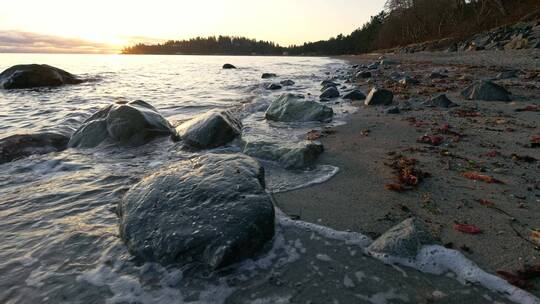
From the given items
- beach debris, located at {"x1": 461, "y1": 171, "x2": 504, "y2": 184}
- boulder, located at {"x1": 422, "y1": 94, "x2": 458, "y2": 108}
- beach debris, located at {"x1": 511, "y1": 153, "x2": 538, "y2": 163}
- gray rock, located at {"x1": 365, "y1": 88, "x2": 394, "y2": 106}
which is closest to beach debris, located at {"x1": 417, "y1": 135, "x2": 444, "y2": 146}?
beach debris, located at {"x1": 511, "y1": 153, "x2": 538, "y2": 163}

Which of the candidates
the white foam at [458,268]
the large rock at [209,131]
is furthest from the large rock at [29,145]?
the white foam at [458,268]

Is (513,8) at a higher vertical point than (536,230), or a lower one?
higher

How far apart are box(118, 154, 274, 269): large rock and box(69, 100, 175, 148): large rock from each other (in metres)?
2.67

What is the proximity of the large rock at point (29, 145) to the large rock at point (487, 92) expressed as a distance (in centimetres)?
837

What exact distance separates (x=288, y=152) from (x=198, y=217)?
2.03 m

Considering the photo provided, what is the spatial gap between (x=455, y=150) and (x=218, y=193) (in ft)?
10.9

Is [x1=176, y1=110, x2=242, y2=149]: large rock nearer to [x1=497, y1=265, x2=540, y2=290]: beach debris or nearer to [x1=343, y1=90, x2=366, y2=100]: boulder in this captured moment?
[x1=497, y1=265, x2=540, y2=290]: beach debris

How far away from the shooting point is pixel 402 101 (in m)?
8.32

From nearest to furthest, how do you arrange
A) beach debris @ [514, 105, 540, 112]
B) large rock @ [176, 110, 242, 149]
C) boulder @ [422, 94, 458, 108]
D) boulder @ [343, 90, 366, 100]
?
1. large rock @ [176, 110, 242, 149]
2. beach debris @ [514, 105, 540, 112]
3. boulder @ [422, 94, 458, 108]
4. boulder @ [343, 90, 366, 100]

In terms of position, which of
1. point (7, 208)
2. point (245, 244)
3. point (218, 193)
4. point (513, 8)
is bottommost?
point (7, 208)

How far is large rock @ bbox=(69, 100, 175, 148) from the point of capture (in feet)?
18.8

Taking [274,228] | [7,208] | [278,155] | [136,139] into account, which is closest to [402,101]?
[278,155]

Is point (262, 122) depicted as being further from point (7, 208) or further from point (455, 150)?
point (7, 208)

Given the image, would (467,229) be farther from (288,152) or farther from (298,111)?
(298,111)
